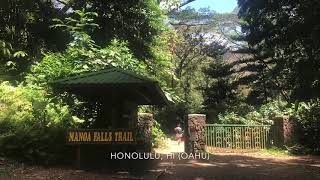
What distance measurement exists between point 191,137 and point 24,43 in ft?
32.1

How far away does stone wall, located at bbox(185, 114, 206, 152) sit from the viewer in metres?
19.5

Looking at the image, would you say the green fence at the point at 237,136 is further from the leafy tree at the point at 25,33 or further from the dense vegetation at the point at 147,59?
the leafy tree at the point at 25,33

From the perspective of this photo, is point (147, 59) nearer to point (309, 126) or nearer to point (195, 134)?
point (195, 134)

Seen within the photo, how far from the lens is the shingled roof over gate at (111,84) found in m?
12.7

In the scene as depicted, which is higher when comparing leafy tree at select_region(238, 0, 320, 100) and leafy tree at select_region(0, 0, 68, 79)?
leafy tree at select_region(0, 0, 68, 79)

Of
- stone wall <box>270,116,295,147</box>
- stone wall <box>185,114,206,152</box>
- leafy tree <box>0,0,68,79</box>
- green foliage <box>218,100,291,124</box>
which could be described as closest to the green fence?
stone wall <box>270,116,295,147</box>

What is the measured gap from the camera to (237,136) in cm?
2283

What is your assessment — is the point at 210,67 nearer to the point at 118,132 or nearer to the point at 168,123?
the point at 168,123

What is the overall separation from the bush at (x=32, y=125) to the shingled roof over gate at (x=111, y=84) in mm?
1559

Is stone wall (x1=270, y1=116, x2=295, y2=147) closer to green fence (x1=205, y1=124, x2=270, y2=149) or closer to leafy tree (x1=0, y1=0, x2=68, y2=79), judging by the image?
green fence (x1=205, y1=124, x2=270, y2=149)

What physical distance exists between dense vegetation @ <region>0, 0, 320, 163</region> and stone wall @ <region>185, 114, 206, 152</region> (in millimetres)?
3362

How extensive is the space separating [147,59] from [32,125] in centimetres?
1195

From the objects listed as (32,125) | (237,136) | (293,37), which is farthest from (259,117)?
(32,125)

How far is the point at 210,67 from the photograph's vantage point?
38.3 m
